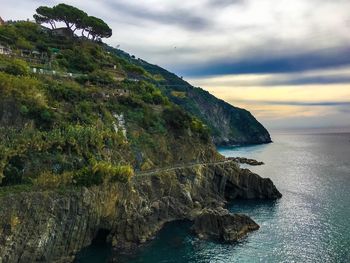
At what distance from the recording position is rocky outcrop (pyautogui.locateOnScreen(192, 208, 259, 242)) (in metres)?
67.5

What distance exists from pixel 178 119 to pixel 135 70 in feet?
160

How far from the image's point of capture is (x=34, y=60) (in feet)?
340

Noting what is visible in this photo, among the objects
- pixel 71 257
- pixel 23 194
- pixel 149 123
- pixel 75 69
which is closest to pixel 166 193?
pixel 149 123

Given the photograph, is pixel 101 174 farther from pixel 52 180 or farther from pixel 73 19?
pixel 73 19

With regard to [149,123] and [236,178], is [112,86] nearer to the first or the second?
[149,123]

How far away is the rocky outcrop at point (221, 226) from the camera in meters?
67.5

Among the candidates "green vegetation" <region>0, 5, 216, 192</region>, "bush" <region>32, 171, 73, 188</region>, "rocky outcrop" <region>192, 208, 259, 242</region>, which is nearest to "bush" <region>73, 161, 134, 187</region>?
"green vegetation" <region>0, 5, 216, 192</region>

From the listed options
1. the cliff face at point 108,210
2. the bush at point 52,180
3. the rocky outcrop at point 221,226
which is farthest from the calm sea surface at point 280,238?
the bush at point 52,180

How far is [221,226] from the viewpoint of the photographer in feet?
227

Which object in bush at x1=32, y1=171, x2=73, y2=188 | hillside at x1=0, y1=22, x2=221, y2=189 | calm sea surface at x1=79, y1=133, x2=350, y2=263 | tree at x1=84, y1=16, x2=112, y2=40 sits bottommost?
calm sea surface at x1=79, y1=133, x2=350, y2=263

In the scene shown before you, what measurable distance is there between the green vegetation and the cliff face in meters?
3.18

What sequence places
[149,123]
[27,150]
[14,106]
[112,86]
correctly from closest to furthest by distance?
[27,150], [14,106], [149,123], [112,86]

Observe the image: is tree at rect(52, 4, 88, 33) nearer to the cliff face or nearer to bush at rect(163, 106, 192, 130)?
bush at rect(163, 106, 192, 130)

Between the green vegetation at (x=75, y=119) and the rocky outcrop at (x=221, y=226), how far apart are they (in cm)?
1640
